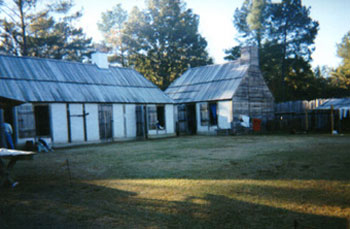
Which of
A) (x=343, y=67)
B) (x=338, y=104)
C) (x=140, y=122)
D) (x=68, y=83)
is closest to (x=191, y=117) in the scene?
(x=140, y=122)

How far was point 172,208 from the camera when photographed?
15.7ft

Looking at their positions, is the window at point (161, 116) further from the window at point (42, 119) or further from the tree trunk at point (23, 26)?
the tree trunk at point (23, 26)

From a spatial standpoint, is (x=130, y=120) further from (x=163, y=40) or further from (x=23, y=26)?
(x=163, y=40)

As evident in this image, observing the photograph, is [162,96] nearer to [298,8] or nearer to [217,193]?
[217,193]

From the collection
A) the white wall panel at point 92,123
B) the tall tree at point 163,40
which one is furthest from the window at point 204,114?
the tall tree at point 163,40

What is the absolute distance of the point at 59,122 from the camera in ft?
53.9

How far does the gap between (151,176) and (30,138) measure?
10.7 m

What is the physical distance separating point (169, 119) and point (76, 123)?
782 cm

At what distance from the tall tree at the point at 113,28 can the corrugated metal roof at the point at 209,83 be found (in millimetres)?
16682

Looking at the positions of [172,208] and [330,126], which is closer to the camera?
[172,208]

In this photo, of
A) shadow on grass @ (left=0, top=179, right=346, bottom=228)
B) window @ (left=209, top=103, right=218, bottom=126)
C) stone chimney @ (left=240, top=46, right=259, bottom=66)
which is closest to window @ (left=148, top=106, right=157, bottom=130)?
window @ (left=209, top=103, right=218, bottom=126)

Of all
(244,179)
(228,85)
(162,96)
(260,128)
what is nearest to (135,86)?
(162,96)

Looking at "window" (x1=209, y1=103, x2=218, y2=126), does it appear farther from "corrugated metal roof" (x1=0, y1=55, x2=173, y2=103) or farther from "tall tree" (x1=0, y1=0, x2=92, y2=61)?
"tall tree" (x1=0, y1=0, x2=92, y2=61)

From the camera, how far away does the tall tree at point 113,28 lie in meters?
41.0
